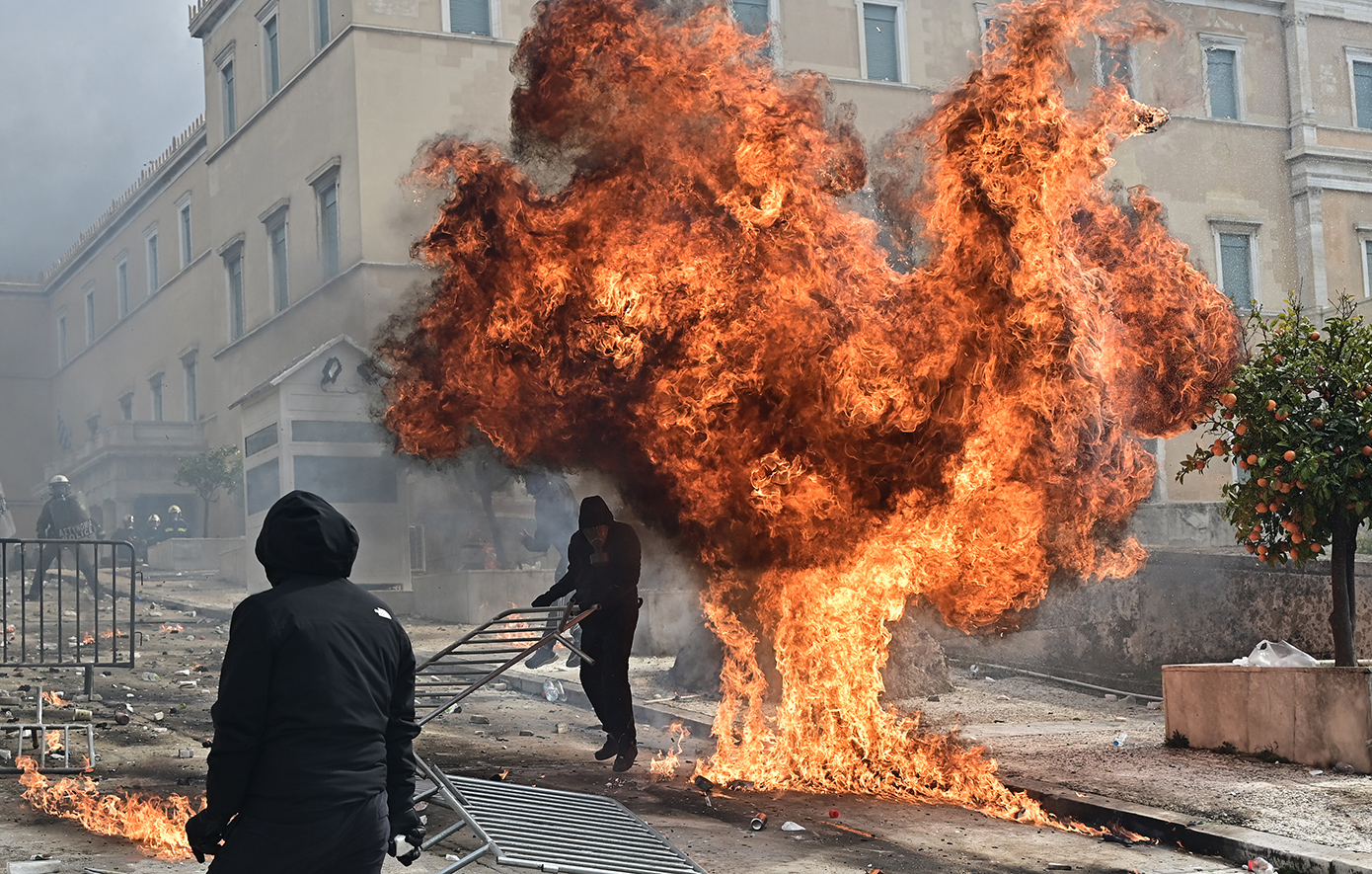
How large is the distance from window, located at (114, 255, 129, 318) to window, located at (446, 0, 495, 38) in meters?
25.2

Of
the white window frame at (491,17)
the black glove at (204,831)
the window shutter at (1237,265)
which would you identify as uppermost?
the white window frame at (491,17)

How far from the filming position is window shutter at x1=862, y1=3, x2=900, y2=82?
30.4 m

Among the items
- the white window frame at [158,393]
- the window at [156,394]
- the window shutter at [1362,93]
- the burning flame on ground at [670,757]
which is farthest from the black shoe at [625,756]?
the window at [156,394]

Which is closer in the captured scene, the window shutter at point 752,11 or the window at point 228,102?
the window shutter at point 752,11

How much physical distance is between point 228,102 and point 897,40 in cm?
1680

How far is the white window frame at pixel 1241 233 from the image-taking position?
3269 cm

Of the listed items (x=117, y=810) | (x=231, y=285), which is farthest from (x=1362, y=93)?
(x=117, y=810)

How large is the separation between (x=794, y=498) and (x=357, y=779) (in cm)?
475

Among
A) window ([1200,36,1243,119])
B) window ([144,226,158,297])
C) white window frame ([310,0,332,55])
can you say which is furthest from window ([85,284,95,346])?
window ([1200,36,1243,119])

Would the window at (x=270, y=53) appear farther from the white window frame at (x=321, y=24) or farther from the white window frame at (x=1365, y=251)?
the white window frame at (x=1365, y=251)

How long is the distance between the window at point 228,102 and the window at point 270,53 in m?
2.67

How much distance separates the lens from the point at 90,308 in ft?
171

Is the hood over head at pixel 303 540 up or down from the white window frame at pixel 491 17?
down

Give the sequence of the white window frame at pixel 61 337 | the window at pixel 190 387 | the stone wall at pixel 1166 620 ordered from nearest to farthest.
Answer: the stone wall at pixel 1166 620
the window at pixel 190 387
the white window frame at pixel 61 337
